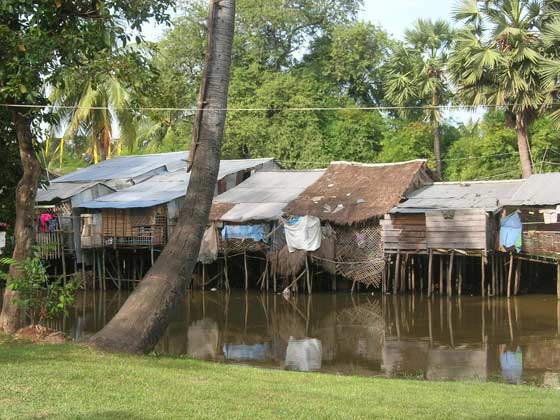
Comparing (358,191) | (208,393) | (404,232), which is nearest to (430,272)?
(404,232)

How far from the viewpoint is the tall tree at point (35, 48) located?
32.6 ft

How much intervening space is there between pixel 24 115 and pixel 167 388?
5.89 metres

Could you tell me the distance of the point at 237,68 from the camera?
3666 centimetres

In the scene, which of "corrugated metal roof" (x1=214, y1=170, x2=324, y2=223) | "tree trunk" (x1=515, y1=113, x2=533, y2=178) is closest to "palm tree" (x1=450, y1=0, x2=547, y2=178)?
"tree trunk" (x1=515, y1=113, x2=533, y2=178)

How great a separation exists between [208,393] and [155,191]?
826 inches

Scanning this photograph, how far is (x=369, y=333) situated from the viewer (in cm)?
1708

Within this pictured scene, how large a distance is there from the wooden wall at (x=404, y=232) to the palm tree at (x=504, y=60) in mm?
4325

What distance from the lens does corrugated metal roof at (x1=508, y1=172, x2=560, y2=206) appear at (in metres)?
21.3

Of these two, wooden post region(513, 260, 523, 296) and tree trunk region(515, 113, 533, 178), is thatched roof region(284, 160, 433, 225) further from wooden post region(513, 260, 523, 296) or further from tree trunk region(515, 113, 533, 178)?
wooden post region(513, 260, 523, 296)

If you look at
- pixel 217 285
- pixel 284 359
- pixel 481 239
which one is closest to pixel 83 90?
pixel 217 285

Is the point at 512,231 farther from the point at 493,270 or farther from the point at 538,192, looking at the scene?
the point at 493,270

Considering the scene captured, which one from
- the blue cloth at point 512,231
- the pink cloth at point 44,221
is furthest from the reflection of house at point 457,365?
the pink cloth at point 44,221

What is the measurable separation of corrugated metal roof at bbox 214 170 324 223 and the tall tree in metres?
13.9

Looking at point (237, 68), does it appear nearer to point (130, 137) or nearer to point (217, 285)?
point (130, 137)
